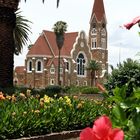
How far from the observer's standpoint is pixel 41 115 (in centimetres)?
1134

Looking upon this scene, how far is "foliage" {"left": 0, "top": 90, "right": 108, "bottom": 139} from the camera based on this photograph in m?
10.2

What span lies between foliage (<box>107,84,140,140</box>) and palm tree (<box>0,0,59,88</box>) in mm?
16758

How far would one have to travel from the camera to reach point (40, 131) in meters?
11.0

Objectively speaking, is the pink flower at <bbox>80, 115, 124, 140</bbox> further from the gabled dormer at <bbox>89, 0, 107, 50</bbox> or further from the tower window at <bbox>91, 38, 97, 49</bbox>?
the tower window at <bbox>91, 38, 97, 49</bbox>

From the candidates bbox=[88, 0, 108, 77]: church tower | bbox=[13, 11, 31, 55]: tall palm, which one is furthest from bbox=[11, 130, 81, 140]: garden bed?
bbox=[88, 0, 108, 77]: church tower

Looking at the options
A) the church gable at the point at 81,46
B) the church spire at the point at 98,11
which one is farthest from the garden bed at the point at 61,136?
the church spire at the point at 98,11

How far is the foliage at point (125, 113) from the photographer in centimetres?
201

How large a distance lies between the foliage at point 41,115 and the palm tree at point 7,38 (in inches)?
236

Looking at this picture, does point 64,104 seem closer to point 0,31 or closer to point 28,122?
point 28,122

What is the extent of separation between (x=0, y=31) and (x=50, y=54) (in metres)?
86.6

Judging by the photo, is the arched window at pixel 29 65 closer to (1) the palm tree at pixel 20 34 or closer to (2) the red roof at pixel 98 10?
(2) the red roof at pixel 98 10

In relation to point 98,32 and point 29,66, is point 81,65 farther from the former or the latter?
point 98,32

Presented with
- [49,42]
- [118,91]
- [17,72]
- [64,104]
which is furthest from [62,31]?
[118,91]

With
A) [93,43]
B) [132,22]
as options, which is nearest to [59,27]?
[93,43]
